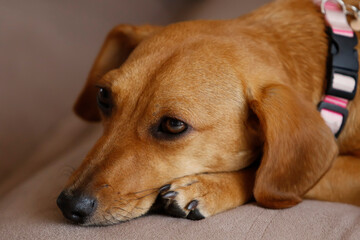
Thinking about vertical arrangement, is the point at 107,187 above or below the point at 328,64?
below

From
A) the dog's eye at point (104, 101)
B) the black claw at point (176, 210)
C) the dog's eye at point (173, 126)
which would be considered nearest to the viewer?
the black claw at point (176, 210)

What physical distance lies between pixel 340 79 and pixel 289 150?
0.48m

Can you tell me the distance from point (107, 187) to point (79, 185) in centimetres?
10

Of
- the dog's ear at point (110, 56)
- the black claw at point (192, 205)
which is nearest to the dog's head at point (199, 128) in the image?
the black claw at point (192, 205)

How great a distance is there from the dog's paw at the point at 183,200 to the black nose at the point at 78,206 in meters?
0.28

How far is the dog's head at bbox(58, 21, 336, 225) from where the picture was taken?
6.23ft

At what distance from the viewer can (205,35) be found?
220 cm

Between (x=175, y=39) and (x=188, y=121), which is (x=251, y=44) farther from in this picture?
A: (x=188, y=121)

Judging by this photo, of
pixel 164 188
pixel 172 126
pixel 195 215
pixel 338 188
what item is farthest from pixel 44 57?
pixel 338 188

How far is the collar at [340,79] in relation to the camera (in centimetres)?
222

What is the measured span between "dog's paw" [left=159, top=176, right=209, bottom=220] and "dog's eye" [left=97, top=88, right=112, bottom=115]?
0.49 meters

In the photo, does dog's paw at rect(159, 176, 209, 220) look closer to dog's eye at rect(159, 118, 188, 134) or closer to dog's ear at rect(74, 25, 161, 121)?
dog's eye at rect(159, 118, 188, 134)

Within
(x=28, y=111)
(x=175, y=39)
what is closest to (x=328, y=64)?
(x=175, y=39)

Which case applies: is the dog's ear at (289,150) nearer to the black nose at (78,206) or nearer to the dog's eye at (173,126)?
the dog's eye at (173,126)
